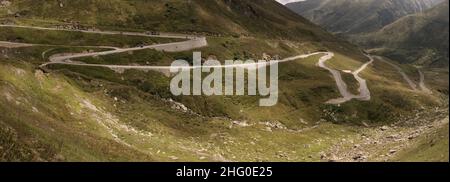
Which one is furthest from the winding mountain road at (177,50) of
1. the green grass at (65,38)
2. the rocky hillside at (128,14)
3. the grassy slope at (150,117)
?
the rocky hillside at (128,14)

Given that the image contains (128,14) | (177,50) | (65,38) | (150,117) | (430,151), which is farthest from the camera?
(128,14)

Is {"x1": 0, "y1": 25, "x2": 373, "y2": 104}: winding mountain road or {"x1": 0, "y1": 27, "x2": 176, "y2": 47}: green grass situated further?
{"x1": 0, "y1": 27, "x2": 176, "y2": 47}: green grass

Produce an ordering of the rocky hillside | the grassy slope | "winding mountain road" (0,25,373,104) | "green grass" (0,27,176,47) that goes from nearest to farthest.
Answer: the grassy slope
"winding mountain road" (0,25,373,104)
"green grass" (0,27,176,47)
the rocky hillside

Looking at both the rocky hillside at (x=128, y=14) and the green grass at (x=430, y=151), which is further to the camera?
the rocky hillside at (x=128, y=14)

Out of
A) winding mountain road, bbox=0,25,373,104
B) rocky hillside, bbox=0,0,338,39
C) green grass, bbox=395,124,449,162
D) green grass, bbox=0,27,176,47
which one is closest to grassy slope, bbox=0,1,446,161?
green grass, bbox=0,27,176,47

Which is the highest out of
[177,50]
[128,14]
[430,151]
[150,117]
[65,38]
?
[128,14]

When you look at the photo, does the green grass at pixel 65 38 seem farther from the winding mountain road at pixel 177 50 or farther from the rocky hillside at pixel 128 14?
the rocky hillside at pixel 128 14

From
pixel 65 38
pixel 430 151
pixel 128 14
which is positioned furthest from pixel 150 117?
pixel 128 14

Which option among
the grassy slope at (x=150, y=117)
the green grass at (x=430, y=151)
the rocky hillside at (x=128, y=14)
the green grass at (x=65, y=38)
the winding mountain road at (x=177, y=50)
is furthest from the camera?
the rocky hillside at (x=128, y=14)

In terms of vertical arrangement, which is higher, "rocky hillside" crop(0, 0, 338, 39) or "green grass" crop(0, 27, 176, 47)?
"rocky hillside" crop(0, 0, 338, 39)

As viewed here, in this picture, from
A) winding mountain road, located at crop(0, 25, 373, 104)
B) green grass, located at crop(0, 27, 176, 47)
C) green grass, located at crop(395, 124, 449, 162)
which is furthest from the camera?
green grass, located at crop(0, 27, 176, 47)

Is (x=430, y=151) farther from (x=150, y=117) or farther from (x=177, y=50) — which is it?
(x=177, y=50)

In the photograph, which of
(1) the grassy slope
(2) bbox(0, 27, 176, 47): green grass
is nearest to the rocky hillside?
(2) bbox(0, 27, 176, 47): green grass

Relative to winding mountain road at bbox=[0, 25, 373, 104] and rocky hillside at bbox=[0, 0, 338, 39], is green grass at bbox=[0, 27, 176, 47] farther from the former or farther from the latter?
rocky hillside at bbox=[0, 0, 338, 39]
